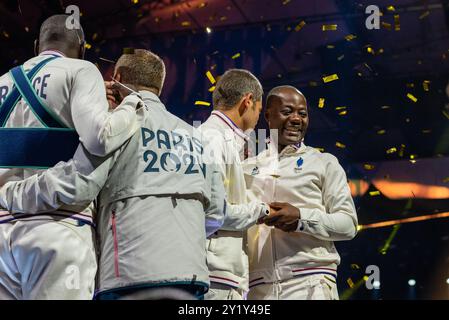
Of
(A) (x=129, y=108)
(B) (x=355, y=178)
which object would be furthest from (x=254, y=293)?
(B) (x=355, y=178)

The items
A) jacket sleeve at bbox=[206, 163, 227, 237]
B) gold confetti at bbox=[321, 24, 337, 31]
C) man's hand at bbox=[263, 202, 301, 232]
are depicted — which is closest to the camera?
jacket sleeve at bbox=[206, 163, 227, 237]

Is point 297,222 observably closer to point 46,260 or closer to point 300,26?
point 46,260

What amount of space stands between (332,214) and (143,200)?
1.22 metres

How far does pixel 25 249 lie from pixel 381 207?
18.7ft

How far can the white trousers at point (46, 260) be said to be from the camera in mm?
2496

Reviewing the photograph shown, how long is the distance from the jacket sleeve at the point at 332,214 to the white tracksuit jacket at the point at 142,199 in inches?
29.4

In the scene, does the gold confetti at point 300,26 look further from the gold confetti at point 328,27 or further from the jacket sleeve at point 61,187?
the jacket sleeve at point 61,187

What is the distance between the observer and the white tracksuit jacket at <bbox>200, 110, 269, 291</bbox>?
312cm

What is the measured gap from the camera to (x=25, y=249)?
2529 mm

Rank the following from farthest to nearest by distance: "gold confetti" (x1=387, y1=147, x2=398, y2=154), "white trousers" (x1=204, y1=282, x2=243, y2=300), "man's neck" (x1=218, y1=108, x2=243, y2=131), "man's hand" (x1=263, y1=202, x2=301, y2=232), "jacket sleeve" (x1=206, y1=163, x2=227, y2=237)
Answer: "gold confetti" (x1=387, y1=147, x2=398, y2=154), "man's neck" (x1=218, y1=108, x2=243, y2=131), "man's hand" (x1=263, y1=202, x2=301, y2=232), "white trousers" (x1=204, y1=282, x2=243, y2=300), "jacket sleeve" (x1=206, y1=163, x2=227, y2=237)

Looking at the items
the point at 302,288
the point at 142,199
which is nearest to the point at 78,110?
the point at 142,199

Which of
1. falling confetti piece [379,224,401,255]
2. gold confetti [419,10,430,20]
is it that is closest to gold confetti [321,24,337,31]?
gold confetti [419,10,430,20]

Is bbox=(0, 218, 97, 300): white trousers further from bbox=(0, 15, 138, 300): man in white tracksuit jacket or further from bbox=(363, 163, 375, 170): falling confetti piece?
bbox=(363, 163, 375, 170): falling confetti piece

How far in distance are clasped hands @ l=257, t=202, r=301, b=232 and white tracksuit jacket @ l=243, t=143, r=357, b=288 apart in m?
0.03
